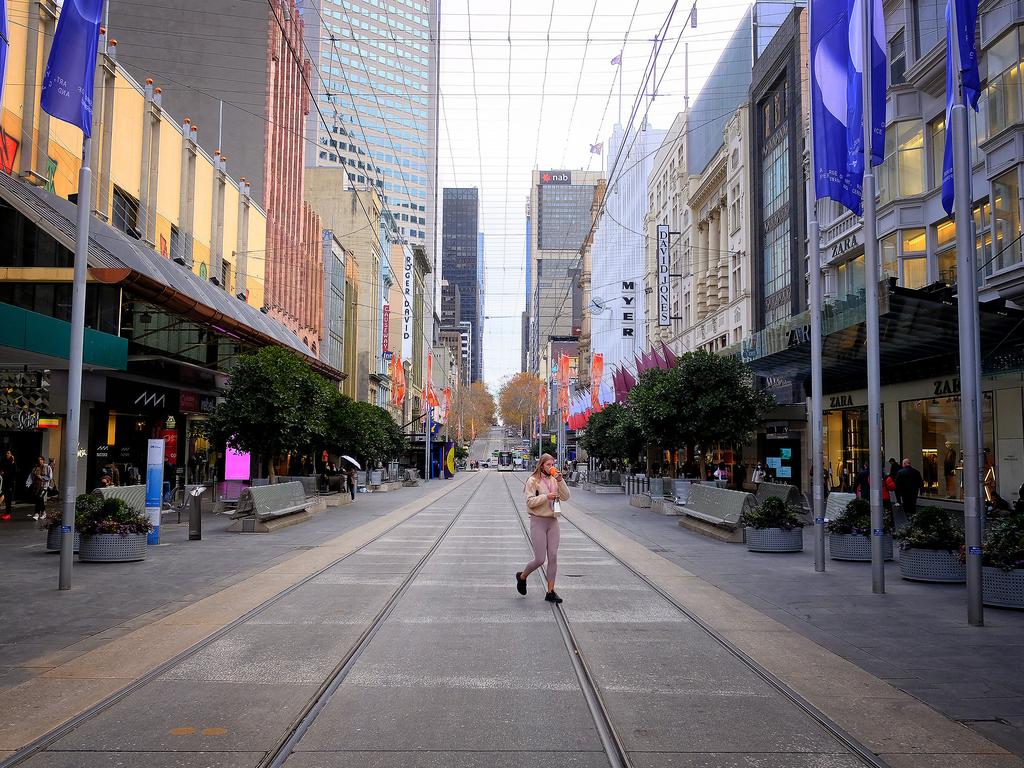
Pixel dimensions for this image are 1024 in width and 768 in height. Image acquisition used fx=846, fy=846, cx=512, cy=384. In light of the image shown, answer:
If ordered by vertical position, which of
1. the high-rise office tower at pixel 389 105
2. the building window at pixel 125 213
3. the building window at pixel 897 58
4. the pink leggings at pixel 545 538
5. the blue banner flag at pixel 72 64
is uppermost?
the high-rise office tower at pixel 389 105

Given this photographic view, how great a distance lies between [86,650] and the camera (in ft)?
25.5

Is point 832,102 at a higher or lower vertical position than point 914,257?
lower

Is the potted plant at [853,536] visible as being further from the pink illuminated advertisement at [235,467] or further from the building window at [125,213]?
the pink illuminated advertisement at [235,467]

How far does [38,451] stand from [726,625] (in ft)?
81.7

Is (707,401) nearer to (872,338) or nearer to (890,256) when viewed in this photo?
(890,256)

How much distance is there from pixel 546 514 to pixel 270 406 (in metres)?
16.1

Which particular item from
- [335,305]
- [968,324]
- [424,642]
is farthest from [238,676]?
[335,305]

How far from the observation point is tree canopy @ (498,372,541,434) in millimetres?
145875

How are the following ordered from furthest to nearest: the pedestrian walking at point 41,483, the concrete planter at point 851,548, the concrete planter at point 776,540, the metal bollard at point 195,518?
the pedestrian walking at point 41,483 → the metal bollard at point 195,518 → the concrete planter at point 776,540 → the concrete planter at point 851,548

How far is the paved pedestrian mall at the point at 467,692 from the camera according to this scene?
Answer: 5.12 meters

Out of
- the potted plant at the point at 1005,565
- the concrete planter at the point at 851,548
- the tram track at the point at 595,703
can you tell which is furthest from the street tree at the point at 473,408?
the tram track at the point at 595,703

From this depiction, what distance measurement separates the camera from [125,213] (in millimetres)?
27500

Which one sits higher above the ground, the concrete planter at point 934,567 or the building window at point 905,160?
the building window at point 905,160

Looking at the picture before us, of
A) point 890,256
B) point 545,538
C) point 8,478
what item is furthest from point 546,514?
point 890,256
